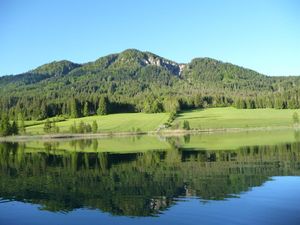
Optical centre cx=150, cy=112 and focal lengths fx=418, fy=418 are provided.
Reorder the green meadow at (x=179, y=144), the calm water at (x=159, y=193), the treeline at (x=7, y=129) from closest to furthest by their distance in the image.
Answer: the calm water at (x=159, y=193) < the green meadow at (x=179, y=144) < the treeline at (x=7, y=129)

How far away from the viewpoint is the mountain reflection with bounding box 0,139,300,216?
3253cm

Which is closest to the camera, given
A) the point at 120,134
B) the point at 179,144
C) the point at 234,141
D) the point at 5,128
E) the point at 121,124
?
the point at 179,144

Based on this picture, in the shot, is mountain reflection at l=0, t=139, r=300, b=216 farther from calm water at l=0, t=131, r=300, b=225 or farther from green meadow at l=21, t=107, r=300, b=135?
green meadow at l=21, t=107, r=300, b=135

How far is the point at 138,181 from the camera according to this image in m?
41.8

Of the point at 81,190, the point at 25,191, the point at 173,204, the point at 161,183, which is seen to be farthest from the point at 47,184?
the point at 173,204

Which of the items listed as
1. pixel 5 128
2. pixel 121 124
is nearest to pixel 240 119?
pixel 121 124

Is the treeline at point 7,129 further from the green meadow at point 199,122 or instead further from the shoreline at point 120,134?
the green meadow at point 199,122

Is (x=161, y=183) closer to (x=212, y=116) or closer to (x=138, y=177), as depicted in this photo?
(x=138, y=177)

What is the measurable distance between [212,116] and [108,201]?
15996cm

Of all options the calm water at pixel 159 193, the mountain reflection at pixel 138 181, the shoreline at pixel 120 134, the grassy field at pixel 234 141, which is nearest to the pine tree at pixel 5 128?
the shoreline at pixel 120 134

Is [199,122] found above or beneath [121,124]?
beneath

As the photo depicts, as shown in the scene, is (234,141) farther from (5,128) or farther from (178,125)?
(5,128)

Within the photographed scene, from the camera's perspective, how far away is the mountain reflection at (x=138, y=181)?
107 ft

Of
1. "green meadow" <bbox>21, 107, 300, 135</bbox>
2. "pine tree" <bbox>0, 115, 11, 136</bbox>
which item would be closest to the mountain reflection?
"green meadow" <bbox>21, 107, 300, 135</bbox>
